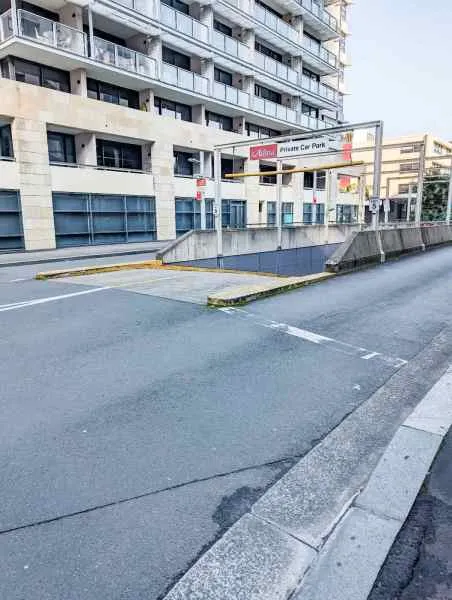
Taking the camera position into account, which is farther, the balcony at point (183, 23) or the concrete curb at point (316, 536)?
the balcony at point (183, 23)

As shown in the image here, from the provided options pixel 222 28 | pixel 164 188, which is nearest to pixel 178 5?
pixel 222 28

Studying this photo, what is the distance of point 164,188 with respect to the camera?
86.3ft

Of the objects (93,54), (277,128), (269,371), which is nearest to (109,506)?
(269,371)

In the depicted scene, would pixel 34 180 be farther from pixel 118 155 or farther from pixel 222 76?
pixel 222 76

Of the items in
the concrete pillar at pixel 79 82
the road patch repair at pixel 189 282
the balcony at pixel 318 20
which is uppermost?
the balcony at pixel 318 20

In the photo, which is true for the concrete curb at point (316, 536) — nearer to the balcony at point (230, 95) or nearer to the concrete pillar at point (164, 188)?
the concrete pillar at point (164, 188)

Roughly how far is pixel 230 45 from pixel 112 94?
10077 mm

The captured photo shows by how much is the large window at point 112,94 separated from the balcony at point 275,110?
1034 cm

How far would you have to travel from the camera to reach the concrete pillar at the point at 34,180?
19.5m

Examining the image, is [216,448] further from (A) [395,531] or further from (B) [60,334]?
(B) [60,334]

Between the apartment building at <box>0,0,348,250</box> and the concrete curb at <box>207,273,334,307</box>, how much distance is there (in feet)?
44.4

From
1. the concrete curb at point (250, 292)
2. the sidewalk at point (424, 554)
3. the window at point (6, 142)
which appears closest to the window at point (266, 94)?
the window at point (6, 142)

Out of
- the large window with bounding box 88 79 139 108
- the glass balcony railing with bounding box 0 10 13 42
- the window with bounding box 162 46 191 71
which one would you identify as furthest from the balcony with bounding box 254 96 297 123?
the glass balcony railing with bounding box 0 10 13 42

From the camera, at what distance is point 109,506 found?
2668mm
